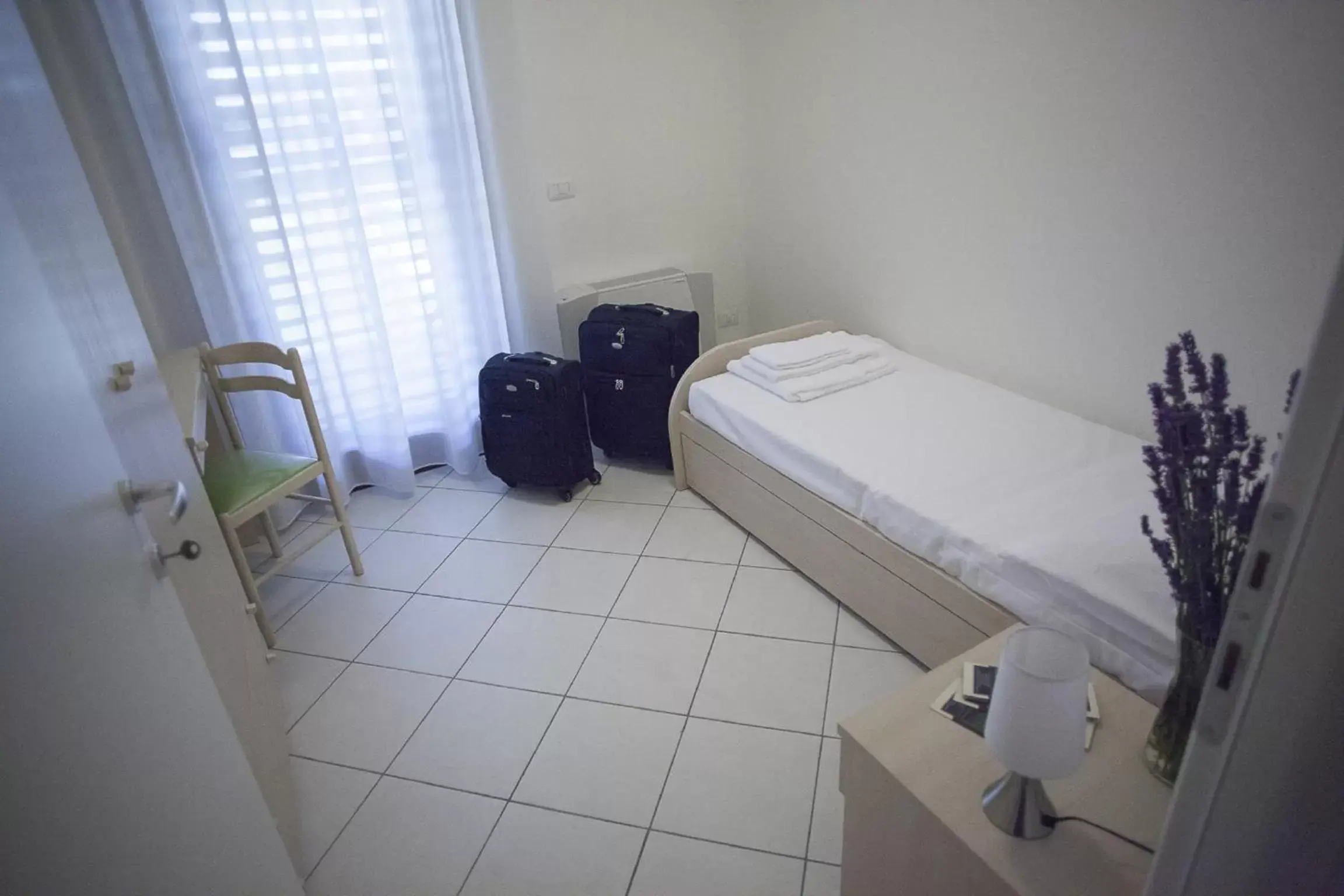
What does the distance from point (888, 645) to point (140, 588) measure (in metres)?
1.88

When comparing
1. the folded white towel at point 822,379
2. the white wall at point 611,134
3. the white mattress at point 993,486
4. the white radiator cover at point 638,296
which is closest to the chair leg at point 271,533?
the white wall at point 611,134

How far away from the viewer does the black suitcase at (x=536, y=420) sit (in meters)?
2.96

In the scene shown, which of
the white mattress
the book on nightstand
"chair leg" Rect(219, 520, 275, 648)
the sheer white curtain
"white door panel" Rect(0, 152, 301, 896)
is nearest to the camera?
"white door panel" Rect(0, 152, 301, 896)

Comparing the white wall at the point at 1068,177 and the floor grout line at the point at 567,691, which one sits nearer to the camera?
the floor grout line at the point at 567,691

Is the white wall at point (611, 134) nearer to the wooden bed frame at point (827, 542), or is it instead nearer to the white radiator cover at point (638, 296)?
the white radiator cover at point (638, 296)

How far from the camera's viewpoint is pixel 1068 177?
2.27 metres

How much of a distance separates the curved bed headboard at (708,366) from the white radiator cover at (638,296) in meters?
0.59

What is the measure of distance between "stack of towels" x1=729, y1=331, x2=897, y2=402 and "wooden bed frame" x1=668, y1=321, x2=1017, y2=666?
206 millimetres

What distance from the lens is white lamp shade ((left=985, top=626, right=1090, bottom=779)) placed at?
3.09 feet

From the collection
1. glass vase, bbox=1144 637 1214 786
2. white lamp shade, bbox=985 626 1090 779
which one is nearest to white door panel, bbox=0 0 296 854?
white lamp shade, bbox=985 626 1090 779

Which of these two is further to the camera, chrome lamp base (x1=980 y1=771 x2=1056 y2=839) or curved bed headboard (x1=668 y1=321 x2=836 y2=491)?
curved bed headboard (x1=668 y1=321 x2=836 y2=491)

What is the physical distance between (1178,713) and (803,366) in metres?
1.83

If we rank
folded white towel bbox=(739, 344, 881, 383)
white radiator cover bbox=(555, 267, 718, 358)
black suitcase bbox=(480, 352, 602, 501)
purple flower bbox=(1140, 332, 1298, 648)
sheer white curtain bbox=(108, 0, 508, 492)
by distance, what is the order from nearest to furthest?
purple flower bbox=(1140, 332, 1298, 648) → sheer white curtain bbox=(108, 0, 508, 492) → folded white towel bbox=(739, 344, 881, 383) → black suitcase bbox=(480, 352, 602, 501) → white radiator cover bbox=(555, 267, 718, 358)

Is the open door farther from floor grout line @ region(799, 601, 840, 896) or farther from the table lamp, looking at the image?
floor grout line @ region(799, 601, 840, 896)
